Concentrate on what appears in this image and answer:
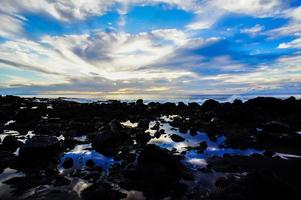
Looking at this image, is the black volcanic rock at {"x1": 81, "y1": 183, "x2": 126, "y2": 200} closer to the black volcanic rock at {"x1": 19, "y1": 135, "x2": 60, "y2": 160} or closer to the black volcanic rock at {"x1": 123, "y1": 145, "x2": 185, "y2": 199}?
the black volcanic rock at {"x1": 123, "y1": 145, "x2": 185, "y2": 199}

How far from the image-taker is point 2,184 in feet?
29.2

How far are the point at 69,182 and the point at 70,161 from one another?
2.11m

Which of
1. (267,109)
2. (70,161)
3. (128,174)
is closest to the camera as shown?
(128,174)

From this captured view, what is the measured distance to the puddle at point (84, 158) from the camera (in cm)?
1091

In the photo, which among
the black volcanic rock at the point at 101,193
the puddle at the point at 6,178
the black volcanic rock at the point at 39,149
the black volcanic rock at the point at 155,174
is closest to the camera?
the black volcanic rock at the point at 101,193

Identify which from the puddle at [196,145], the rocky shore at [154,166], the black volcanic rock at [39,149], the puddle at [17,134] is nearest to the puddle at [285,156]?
the rocky shore at [154,166]

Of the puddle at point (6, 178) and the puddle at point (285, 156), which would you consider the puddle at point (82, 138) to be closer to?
the puddle at point (6, 178)

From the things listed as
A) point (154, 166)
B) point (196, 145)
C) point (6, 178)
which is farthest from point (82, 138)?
point (154, 166)

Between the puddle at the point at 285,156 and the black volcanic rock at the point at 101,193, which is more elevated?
the puddle at the point at 285,156

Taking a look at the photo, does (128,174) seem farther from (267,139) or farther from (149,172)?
(267,139)

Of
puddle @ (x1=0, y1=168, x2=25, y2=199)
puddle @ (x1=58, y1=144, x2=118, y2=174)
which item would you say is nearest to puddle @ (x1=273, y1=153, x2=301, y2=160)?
puddle @ (x1=58, y1=144, x2=118, y2=174)

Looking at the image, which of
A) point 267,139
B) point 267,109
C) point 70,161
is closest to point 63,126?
point 70,161

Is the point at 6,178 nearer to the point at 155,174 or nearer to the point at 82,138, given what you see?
the point at 155,174

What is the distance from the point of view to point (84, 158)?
1204 centimetres
